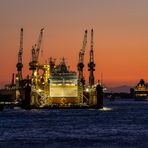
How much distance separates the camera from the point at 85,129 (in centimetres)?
11906

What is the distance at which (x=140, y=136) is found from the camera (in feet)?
339

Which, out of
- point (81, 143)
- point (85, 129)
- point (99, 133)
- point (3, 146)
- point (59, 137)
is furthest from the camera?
point (85, 129)

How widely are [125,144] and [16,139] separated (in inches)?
537

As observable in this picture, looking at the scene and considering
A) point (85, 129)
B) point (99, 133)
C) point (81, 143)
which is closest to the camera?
point (81, 143)

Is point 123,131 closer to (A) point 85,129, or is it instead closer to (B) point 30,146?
(A) point 85,129

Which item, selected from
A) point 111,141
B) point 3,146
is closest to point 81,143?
point 111,141

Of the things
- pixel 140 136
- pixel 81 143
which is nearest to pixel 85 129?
pixel 140 136

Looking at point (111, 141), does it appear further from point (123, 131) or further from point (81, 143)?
point (123, 131)

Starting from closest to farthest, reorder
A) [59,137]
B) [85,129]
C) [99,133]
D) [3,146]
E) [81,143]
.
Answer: [3,146] < [81,143] < [59,137] < [99,133] < [85,129]

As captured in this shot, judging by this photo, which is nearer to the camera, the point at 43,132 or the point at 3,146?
the point at 3,146

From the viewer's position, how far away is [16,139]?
97250 mm

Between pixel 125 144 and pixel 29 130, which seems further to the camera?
pixel 29 130

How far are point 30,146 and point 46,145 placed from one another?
2155 millimetres

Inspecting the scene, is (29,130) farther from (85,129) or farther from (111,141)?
(111,141)
